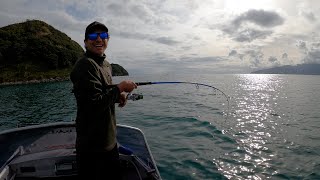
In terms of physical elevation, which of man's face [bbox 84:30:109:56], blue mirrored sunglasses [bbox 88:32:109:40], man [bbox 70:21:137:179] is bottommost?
man [bbox 70:21:137:179]

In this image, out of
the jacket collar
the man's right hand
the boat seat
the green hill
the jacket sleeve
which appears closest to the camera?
the jacket sleeve

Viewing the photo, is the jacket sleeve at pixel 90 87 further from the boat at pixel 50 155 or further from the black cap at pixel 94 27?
the boat at pixel 50 155

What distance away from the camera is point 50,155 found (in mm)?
7426

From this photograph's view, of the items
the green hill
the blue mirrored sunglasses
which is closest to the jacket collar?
the blue mirrored sunglasses

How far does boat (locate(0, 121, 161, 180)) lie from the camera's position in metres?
7.22

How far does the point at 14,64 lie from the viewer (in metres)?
127

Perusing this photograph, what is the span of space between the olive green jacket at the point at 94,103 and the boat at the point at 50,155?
2.51 m

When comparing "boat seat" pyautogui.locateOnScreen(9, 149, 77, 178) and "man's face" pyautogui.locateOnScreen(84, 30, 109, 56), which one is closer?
"man's face" pyautogui.locateOnScreen(84, 30, 109, 56)

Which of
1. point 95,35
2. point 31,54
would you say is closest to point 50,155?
point 95,35

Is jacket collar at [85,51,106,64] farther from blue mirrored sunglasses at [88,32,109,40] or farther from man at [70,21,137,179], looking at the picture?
blue mirrored sunglasses at [88,32,109,40]

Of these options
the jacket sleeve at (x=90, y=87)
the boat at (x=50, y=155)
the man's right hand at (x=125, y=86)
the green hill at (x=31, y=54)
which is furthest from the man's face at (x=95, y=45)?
the green hill at (x=31, y=54)

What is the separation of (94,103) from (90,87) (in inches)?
10.2

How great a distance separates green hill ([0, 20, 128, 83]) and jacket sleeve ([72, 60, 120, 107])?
112803mm

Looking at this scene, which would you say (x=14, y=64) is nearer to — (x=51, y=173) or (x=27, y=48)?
(x=27, y=48)
